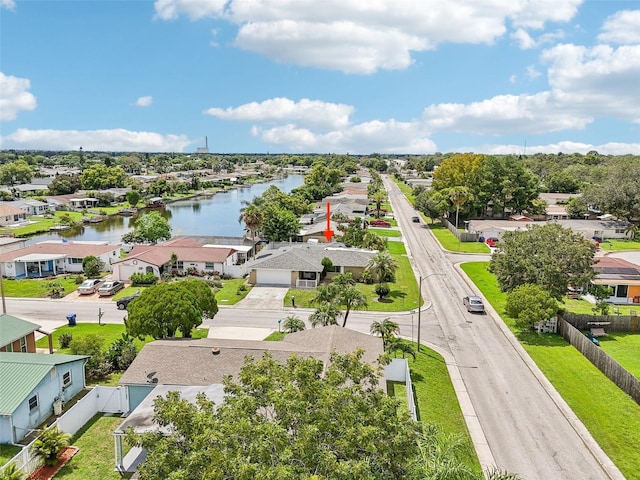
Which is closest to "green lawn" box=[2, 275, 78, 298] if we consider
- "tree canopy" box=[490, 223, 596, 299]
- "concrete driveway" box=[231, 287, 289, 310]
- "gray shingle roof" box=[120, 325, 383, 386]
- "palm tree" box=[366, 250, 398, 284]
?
"concrete driveway" box=[231, 287, 289, 310]

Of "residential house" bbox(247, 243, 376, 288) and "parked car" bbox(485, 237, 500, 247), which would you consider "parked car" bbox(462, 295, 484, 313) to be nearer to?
"residential house" bbox(247, 243, 376, 288)

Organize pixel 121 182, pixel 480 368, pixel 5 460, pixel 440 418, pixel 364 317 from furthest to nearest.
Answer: pixel 121 182 → pixel 364 317 → pixel 480 368 → pixel 440 418 → pixel 5 460

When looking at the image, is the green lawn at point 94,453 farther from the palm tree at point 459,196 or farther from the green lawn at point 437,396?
the palm tree at point 459,196

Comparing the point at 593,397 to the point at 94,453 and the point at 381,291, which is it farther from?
the point at 94,453

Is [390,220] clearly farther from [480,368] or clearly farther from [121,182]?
[121,182]

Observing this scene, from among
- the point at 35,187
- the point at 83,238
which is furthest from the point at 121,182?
the point at 83,238

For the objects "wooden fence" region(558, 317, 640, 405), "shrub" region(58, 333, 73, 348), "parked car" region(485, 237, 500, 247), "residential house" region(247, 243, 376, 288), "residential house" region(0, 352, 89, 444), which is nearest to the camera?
"residential house" region(0, 352, 89, 444)
